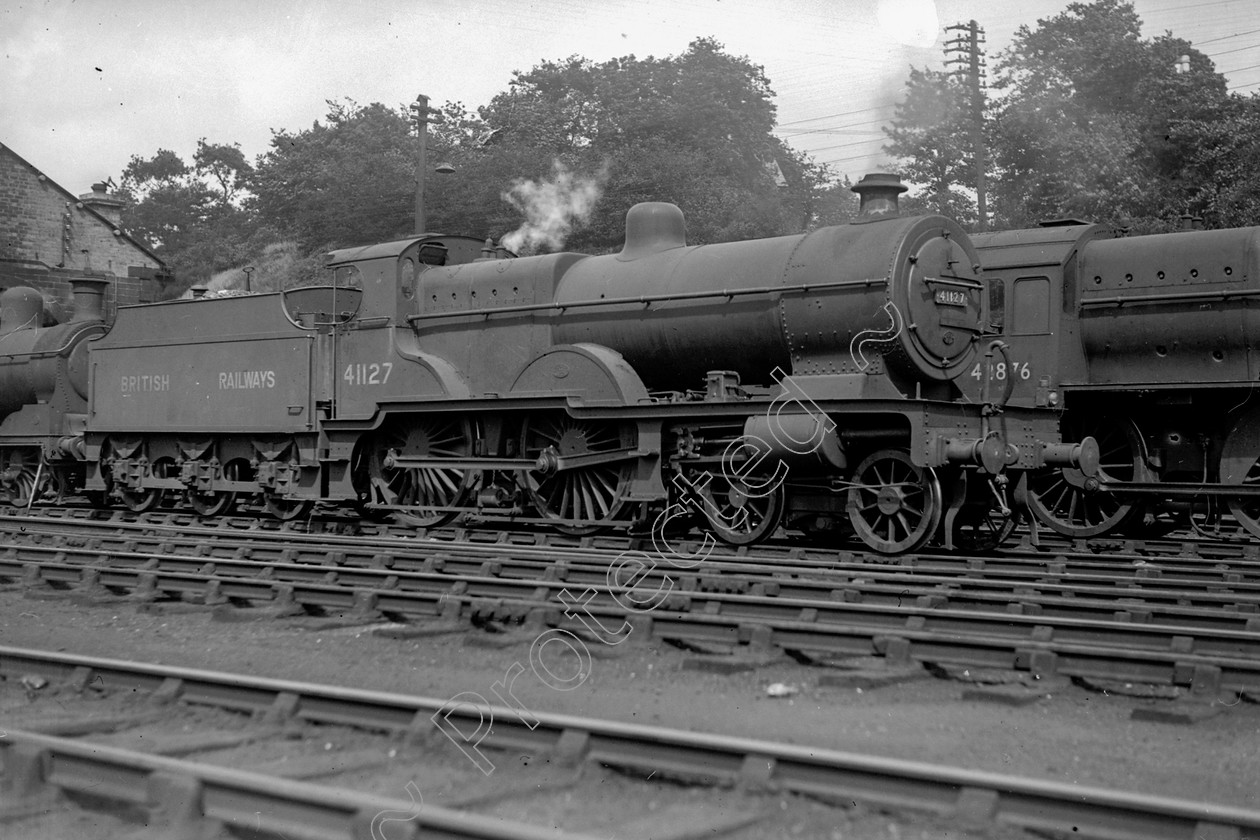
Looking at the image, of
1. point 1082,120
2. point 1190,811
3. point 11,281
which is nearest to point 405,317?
point 1190,811

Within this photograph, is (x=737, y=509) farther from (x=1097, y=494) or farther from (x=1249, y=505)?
(x=1249, y=505)

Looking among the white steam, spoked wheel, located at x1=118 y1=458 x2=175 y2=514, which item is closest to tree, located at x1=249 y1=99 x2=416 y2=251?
the white steam

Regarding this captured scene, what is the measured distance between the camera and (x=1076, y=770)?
476cm

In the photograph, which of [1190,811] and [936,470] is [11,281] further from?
[1190,811]

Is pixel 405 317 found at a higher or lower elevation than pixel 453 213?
lower

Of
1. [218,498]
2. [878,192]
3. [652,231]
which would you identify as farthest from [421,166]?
[878,192]

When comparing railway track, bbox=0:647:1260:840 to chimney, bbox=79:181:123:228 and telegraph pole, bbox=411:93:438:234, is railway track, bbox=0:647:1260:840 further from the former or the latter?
chimney, bbox=79:181:123:228

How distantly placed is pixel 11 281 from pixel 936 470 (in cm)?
2992

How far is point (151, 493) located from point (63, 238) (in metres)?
27.4

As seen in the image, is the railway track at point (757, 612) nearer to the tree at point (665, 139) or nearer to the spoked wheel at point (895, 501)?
the spoked wheel at point (895, 501)

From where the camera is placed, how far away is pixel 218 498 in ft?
50.6

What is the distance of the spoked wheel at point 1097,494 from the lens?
42.9ft

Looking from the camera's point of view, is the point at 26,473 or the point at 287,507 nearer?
the point at 287,507

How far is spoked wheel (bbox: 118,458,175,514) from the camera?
15.8 metres
